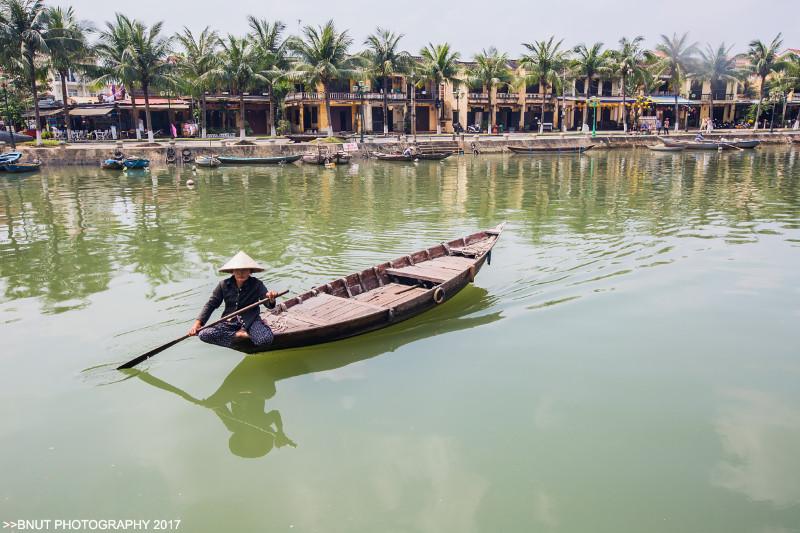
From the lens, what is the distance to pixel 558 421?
7.45 meters

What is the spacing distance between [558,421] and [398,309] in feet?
10.5

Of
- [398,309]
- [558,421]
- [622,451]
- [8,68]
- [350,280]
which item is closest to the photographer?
[622,451]

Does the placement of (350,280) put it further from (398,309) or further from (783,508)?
(783,508)

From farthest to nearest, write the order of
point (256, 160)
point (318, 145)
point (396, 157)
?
point (318, 145)
point (396, 157)
point (256, 160)

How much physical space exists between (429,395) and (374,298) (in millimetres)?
2661

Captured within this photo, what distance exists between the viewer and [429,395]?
8.13 metres

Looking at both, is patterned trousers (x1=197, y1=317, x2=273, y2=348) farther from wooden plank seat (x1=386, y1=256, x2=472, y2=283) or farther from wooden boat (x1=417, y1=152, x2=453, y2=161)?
wooden boat (x1=417, y1=152, x2=453, y2=161)

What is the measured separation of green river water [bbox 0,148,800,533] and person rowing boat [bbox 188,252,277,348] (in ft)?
2.82

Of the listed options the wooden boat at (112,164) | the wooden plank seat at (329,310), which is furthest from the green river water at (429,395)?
the wooden boat at (112,164)

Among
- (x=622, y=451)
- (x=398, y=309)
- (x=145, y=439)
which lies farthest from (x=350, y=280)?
(x=622, y=451)

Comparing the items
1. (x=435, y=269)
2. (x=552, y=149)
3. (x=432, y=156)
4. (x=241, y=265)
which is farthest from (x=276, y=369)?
(x=552, y=149)

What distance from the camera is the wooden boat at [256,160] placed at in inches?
1501

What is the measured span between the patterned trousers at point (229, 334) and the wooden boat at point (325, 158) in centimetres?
3216

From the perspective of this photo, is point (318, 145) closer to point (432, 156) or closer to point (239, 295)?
point (432, 156)
